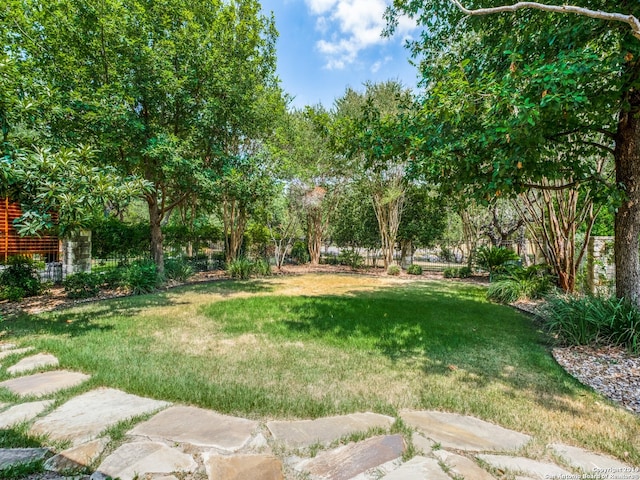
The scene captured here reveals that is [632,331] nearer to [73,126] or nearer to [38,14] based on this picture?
[73,126]

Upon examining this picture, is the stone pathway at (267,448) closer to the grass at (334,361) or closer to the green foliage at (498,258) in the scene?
the grass at (334,361)

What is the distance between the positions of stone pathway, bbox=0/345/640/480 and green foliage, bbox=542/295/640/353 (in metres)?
2.94

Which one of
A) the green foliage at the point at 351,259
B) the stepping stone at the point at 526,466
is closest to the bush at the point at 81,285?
the stepping stone at the point at 526,466

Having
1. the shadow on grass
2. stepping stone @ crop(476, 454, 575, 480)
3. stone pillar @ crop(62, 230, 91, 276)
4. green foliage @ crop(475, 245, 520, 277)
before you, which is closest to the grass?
the shadow on grass

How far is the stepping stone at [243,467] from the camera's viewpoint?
172cm

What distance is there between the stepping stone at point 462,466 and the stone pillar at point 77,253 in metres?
9.87

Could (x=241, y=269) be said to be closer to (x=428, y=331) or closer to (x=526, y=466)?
(x=428, y=331)

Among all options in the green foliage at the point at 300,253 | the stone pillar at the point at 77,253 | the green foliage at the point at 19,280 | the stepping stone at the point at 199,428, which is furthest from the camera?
the green foliage at the point at 300,253

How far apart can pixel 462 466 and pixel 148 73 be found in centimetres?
942

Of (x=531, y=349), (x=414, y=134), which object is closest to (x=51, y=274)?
(x=414, y=134)

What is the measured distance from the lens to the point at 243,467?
179 cm

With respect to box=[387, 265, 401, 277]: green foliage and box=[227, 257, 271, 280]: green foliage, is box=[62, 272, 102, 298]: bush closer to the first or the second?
box=[227, 257, 271, 280]: green foliage

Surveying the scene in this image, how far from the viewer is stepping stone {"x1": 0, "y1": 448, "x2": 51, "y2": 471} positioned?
Result: 175cm

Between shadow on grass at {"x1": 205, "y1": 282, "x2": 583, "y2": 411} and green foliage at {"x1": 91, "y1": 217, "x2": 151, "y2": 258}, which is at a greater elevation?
green foliage at {"x1": 91, "y1": 217, "x2": 151, "y2": 258}
